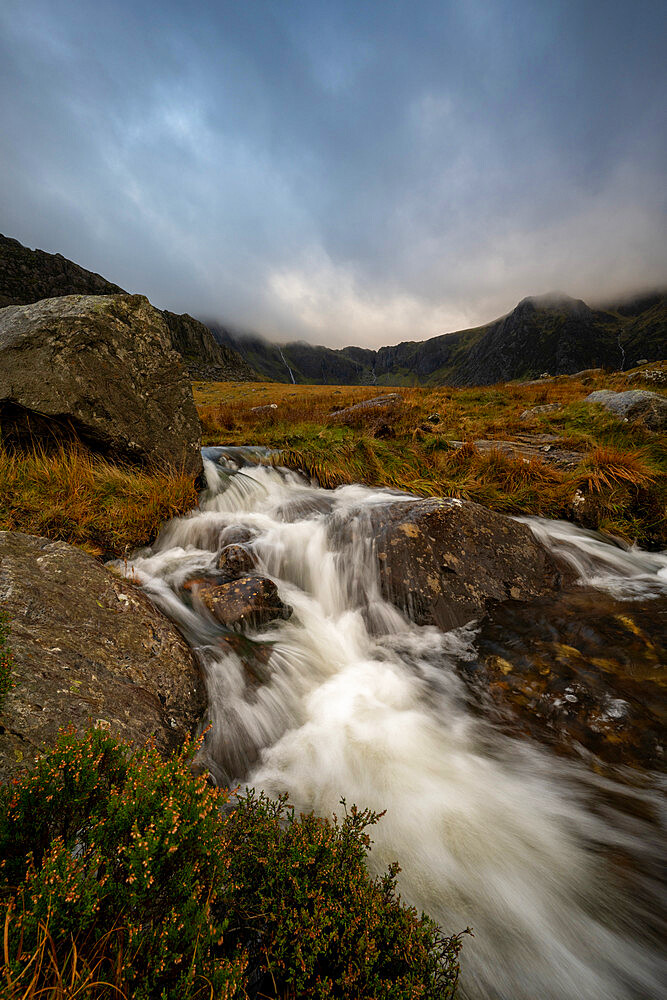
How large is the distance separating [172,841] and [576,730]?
3.48 meters

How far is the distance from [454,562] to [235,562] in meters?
3.14

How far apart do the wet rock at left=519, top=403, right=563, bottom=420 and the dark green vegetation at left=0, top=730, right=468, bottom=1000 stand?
14.2 metres

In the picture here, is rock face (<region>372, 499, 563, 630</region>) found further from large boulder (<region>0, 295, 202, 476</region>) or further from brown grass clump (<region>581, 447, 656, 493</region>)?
large boulder (<region>0, 295, 202, 476</region>)

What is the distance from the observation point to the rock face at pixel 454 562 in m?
4.96

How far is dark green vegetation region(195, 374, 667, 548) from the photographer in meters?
7.17

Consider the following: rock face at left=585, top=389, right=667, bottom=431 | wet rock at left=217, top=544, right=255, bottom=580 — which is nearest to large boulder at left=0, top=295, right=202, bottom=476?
wet rock at left=217, top=544, right=255, bottom=580

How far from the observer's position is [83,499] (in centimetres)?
541

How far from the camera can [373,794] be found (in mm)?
2826

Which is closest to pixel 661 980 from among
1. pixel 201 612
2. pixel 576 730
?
pixel 576 730

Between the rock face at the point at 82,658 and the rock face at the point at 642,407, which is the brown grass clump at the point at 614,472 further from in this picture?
the rock face at the point at 82,658

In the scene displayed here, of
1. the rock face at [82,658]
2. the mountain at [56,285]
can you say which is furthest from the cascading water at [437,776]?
the mountain at [56,285]

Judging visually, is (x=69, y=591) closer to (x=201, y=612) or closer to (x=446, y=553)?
(x=201, y=612)

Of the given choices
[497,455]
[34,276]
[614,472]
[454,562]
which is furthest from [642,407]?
[34,276]

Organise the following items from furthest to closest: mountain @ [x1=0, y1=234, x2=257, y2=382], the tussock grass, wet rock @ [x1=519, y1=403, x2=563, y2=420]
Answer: mountain @ [x1=0, y1=234, x2=257, y2=382]
wet rock @ [x1=519, y1=403, x2=563, y2=420]
the tussock grass
